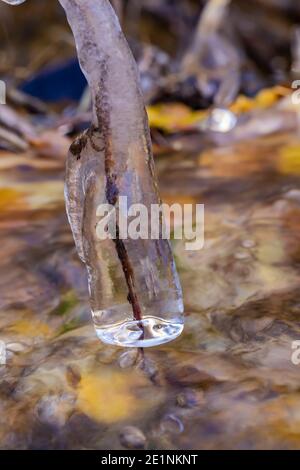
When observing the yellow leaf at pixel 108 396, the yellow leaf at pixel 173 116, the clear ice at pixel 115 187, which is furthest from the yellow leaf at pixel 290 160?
the yellow leaf at pixel 108 396

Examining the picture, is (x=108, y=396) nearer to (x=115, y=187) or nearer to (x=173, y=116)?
(x=115, y=187)

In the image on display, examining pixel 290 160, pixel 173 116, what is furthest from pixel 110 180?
pixel 173 116

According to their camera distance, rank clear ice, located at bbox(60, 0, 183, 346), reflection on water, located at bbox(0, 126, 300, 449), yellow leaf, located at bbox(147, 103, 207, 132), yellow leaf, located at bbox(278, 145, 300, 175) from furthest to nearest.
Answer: yellow leaf, located at bbox(147, 103, 207, 132), yellow leaf, located at bbox(278, 145, 300, 175), clear ice, located at bbox(60, 0, 183, 346), reflection on water, located at bbox(0, 126, 300, 449)

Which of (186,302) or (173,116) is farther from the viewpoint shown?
(173,116)

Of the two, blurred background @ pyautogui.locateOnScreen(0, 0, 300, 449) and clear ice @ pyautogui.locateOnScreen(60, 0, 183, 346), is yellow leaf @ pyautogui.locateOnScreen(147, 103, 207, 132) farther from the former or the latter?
clear ice @ pyautogui.locateOnScreen(60, 0, 183, 346)

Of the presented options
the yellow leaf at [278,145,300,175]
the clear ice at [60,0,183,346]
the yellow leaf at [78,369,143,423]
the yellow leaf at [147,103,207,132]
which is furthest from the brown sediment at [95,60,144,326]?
the yellow leaf at [147,103,207,132]

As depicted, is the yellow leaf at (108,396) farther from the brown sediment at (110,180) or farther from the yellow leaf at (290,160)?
the yellow leaf at (290,160)
